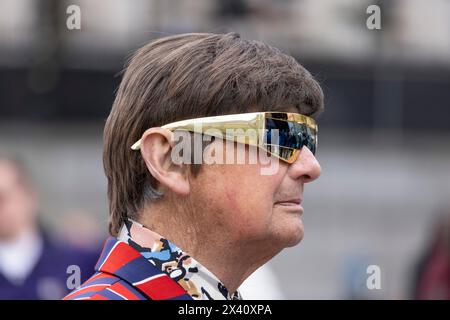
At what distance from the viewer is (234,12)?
13312mm

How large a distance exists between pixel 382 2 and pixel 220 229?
11523mm

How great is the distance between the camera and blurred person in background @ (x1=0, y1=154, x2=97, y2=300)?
5.96 m

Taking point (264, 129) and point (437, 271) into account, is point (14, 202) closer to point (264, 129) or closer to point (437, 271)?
point (437, 271)

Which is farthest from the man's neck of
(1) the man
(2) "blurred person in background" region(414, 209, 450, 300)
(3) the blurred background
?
(3) the blurred background

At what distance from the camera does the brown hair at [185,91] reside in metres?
2.78

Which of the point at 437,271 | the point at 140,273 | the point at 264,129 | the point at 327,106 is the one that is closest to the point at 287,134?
the point at 264,129

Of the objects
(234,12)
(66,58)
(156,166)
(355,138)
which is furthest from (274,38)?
(156,166)

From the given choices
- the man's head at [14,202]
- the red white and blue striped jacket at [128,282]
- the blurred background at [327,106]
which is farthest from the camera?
the blurred background at [327,106]

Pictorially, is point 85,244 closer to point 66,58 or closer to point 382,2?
point 66,58

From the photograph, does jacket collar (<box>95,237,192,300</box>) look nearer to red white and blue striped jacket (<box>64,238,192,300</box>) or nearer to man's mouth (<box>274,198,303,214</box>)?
red white and blue striped jacket (<box>64,238,192,300</box>)

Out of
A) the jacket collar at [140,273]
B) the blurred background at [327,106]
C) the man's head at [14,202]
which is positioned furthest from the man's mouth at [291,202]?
the blurred background at [327,106]

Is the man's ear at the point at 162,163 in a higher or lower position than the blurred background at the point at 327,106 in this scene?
higher

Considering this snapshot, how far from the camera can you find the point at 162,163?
110 inches

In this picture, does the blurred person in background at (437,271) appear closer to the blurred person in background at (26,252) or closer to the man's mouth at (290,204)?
the blurred person in background at (26,252)
